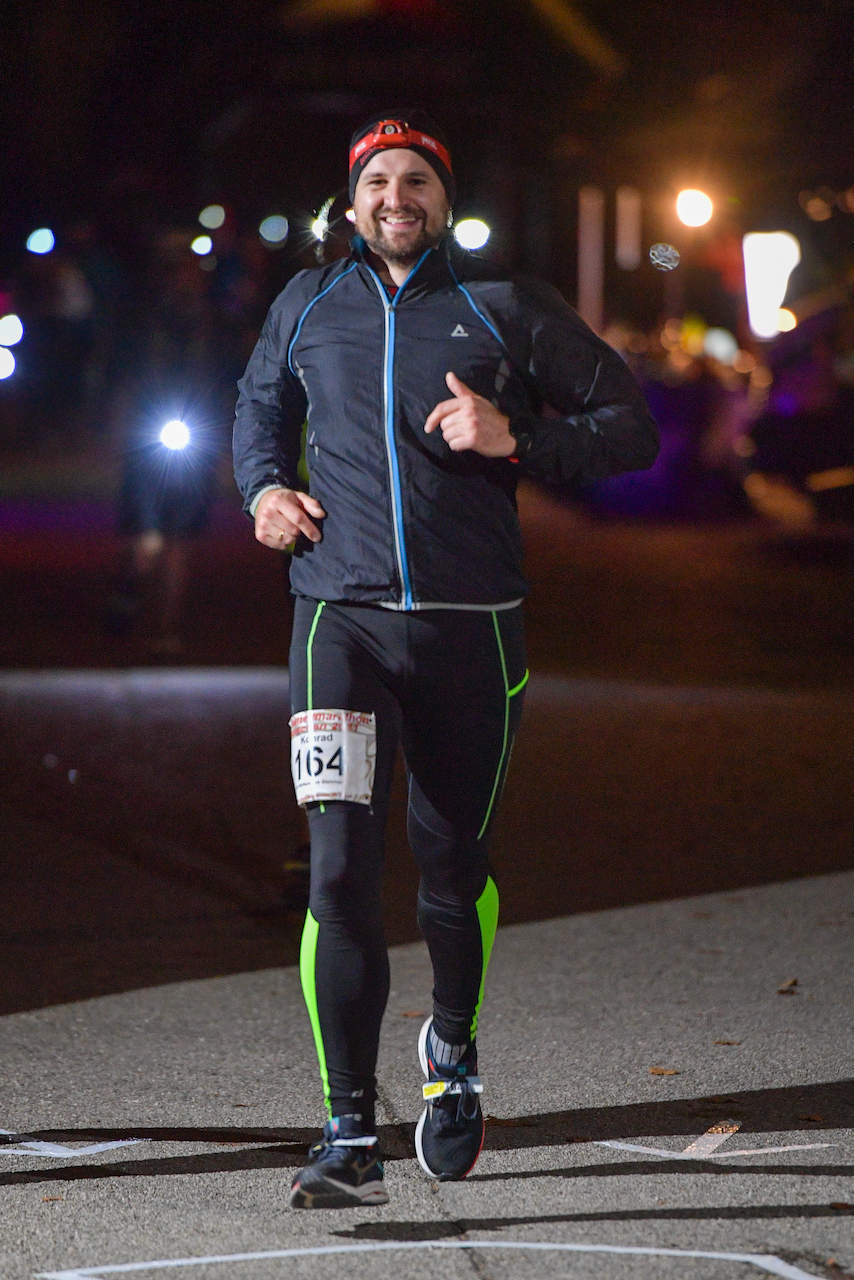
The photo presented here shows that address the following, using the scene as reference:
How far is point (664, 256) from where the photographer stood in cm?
2500

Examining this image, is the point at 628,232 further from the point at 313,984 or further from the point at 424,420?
the point at 313,984

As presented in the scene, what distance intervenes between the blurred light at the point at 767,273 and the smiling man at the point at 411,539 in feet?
57.0

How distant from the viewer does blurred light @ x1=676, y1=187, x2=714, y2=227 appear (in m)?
19.8

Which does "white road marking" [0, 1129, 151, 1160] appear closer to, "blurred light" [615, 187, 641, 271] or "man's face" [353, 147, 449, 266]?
"man's face" [353, 147, 449, 266]

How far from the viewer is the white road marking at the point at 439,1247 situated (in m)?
Answer: 3.50

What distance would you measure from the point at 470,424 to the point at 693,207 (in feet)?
55.7

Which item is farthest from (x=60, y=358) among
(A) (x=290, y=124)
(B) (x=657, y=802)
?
(B) (x=657, y=802)

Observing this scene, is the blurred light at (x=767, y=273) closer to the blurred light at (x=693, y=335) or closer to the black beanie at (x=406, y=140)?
the blurred light at (x=693, y=335)

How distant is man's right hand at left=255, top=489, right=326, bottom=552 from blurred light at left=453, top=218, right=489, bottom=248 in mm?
674

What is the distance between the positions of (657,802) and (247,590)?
6.95m

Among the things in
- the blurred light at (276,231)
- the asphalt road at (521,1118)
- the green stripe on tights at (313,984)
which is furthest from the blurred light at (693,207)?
the green stripe on tights at (313,984)

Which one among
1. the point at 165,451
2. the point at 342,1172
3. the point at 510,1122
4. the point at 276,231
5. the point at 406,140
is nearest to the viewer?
the point at 342,1172

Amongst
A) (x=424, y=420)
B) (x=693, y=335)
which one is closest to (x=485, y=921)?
(x=424, y=420)

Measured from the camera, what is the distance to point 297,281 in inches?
163
